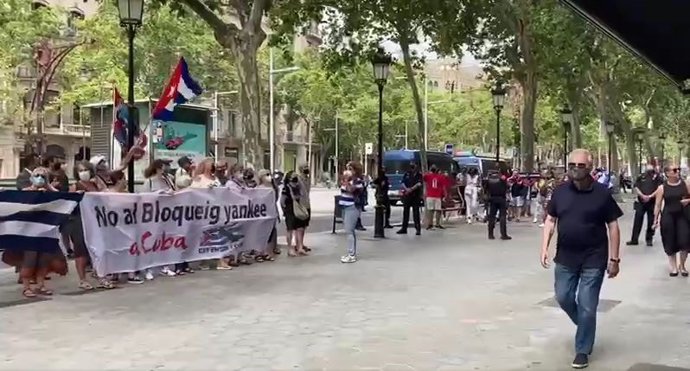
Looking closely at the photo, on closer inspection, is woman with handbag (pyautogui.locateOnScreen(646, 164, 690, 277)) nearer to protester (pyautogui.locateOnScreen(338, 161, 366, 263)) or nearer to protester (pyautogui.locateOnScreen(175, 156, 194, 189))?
protester (pyautogui.locateOnScreen(338, 161, 366, 263))

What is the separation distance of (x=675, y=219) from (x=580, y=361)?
647 cm

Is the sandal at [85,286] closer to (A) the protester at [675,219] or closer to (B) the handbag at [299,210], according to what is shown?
(B) the handbag at [299,210]

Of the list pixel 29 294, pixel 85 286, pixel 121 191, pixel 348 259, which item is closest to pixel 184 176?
pixel 121 191

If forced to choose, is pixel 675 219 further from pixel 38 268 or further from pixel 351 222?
pixel 38 268

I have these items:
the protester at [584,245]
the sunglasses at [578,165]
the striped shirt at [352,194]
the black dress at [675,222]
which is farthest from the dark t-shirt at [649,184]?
the sunglasses at [578,165]

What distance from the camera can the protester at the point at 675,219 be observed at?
12.5 m

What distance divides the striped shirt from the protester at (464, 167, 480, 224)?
10952 millimetres

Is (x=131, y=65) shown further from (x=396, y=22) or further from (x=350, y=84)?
(x=350, y=84)

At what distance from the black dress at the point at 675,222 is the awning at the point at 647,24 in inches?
199

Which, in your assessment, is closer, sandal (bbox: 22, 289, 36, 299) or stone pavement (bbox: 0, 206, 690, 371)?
stone pavement (bbox: 0, 206, 690, 371)

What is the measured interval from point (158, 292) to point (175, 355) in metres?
3.69

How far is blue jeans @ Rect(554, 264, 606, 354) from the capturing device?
698 centimetres

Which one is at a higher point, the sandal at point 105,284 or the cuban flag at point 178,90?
the cuban flag at point 178,90

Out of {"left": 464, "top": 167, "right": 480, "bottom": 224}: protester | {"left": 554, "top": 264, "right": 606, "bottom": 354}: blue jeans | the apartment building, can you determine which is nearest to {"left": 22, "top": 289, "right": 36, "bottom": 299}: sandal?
{"left": 554, "top": 264, "right": 606, "bottom": 354}: blue jeans
